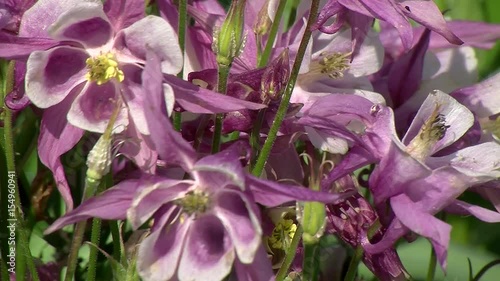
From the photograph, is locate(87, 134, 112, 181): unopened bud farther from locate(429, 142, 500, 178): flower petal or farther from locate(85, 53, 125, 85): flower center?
locate(429, 142, 500, 178): flower petal

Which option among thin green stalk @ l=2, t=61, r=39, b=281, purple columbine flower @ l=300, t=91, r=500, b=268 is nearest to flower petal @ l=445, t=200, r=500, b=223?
purple columbine flower @ l=300, t=91, r=500, b=268

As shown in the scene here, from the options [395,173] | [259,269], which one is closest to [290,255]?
[259,269]

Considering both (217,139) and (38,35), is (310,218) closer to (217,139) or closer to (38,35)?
(217,139)

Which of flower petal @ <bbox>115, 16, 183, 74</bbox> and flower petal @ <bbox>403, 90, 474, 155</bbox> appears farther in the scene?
flower petal @ <bbox>403, 90, 474, 155</bbox>

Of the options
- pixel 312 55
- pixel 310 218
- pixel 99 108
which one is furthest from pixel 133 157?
pixel 312 55

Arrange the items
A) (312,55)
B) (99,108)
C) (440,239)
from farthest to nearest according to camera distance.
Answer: (312,55) → (99,108) → (440,239)

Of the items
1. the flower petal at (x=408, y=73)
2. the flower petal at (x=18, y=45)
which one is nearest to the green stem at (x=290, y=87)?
the flower petal at (x=18, y=45)
